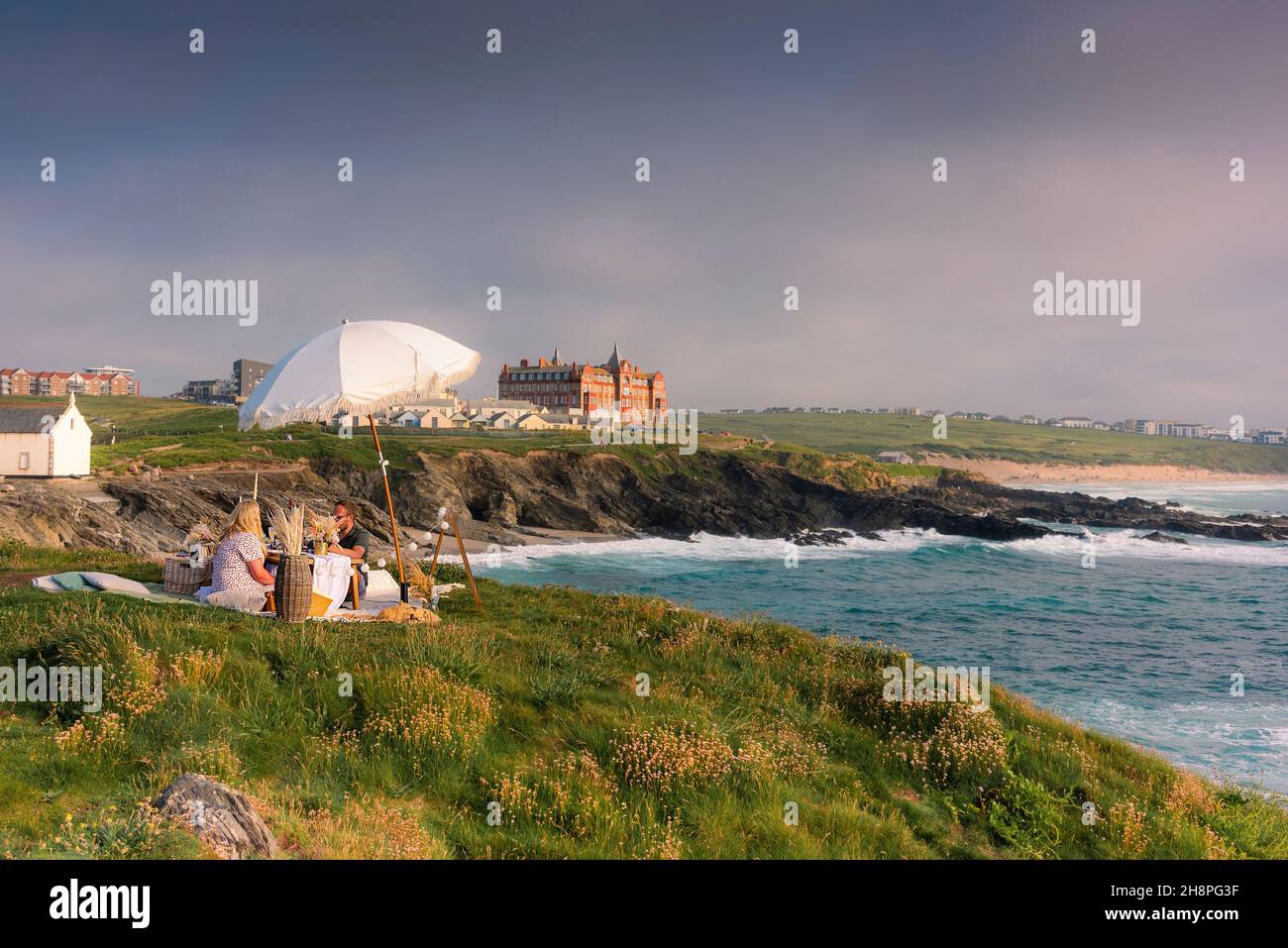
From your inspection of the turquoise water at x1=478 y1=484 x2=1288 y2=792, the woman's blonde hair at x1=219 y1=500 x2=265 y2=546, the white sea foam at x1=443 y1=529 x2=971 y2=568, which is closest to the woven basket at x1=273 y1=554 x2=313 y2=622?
the woman's blonde hair at x1=219 y1=500 x2=265 y2=546

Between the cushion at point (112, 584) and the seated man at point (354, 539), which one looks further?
the seated man at point (354, 539)

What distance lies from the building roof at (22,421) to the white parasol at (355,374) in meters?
40.9

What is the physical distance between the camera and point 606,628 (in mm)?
13477

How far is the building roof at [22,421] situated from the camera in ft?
136

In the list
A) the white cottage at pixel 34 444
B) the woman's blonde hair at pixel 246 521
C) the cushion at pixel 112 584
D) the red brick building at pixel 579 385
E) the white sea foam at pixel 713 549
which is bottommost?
the white sea foam at pixel 713 549

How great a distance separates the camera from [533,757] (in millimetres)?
7906

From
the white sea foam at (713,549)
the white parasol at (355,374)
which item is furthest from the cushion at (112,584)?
the white sea foam at (713,549)

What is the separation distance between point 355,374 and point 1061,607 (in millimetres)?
35284

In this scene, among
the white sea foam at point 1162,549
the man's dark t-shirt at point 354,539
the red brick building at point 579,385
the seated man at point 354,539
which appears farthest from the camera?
the red brick building at point 579,385

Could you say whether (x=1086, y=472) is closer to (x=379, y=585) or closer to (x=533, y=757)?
(x=379, y=585)

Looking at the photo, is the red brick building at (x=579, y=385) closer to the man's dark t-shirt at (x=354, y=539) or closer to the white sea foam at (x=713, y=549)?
the white sea foam at (x=713, y=549)
